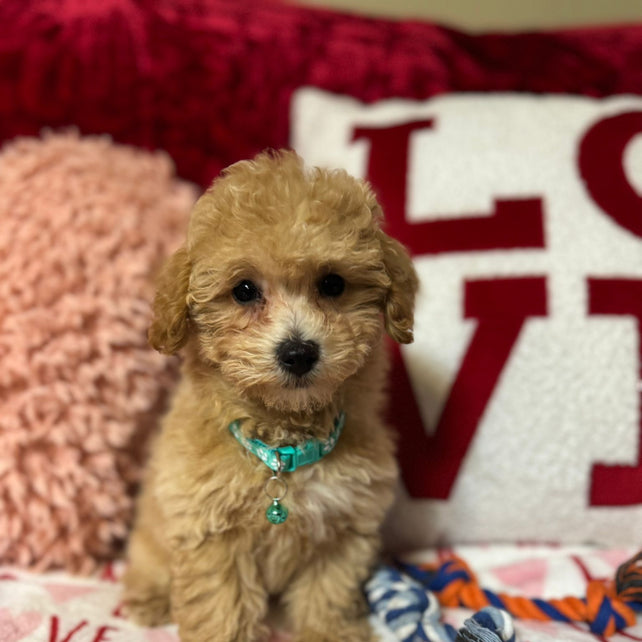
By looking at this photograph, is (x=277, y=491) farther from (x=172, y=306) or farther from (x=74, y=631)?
(x=74, y=631)

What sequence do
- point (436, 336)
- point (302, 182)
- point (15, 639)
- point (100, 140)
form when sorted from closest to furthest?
point (302, 182)
point (15, 639)
point (436, 336)
point (100, 140)

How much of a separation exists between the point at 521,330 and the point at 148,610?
3.03ft

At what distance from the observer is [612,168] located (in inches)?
61.0

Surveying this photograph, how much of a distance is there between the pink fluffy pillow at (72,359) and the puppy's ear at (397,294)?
2.06 ft

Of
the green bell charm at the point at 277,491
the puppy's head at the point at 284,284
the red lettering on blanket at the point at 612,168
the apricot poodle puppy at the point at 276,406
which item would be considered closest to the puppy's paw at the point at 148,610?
the apricot poodle puppy at the point at 276,406

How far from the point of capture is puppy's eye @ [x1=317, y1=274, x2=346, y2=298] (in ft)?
3.57

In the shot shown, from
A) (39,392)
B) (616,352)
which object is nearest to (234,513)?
(39,392)

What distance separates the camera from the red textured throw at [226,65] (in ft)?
5.69

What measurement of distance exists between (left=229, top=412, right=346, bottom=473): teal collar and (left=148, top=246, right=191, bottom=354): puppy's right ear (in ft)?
0.59

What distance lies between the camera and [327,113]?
1.76m

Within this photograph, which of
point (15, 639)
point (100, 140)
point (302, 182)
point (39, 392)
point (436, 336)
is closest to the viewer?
point (302, 182)

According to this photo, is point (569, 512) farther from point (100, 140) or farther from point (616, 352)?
point (100, 140)

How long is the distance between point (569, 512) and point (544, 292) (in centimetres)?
47

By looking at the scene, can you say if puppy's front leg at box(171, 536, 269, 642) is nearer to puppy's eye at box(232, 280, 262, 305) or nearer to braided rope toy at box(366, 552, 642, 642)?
braided rope toy at box(366, 552, 642, 642)
